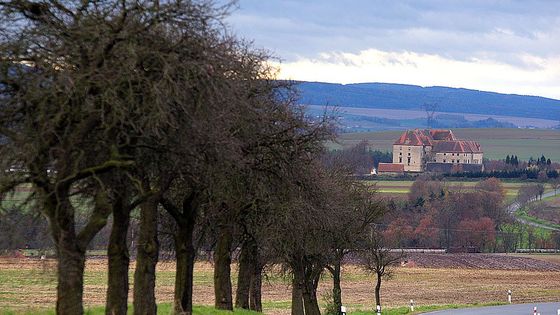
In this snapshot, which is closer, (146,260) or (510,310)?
(146,260)

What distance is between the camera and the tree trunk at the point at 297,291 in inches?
1820

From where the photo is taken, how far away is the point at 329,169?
157 ft

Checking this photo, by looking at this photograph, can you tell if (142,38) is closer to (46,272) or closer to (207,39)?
(207,39)

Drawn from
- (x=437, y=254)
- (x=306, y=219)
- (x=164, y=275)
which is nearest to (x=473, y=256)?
(x=437, y=254)

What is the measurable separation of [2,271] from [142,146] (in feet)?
183

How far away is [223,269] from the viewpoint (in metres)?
34.5

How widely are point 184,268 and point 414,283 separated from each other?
58735 mm

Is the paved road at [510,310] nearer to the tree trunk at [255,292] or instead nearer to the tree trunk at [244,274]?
the tree trunk at [255,292]

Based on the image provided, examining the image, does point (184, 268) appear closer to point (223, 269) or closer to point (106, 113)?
point (223, 269)

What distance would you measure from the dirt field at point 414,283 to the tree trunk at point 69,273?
1019 inches

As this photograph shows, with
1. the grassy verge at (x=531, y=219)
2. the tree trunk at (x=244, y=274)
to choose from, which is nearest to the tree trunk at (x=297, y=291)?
the tree trunk at (x=244, y=274)

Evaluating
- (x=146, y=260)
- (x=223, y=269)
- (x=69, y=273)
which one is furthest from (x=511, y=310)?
(x=69, y=273)

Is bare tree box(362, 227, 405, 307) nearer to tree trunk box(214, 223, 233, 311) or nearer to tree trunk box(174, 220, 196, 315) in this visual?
tree trunk box(214, 223, 233, 311)

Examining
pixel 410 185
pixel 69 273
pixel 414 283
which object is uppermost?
pixel 69 273
